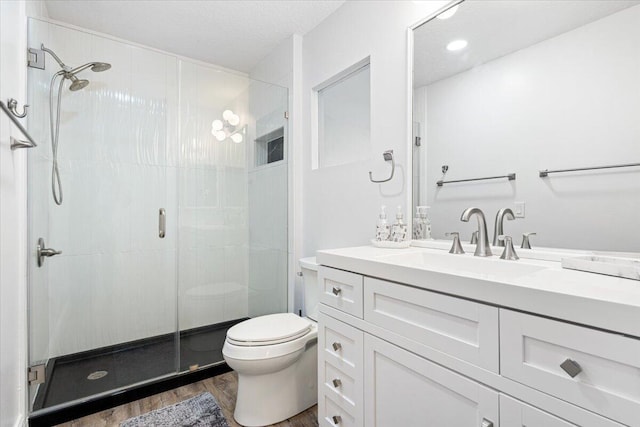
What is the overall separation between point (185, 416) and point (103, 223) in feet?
4.35

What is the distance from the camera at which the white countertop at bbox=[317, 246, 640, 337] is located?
0.59 metres

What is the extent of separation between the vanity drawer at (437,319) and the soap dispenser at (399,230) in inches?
19.2

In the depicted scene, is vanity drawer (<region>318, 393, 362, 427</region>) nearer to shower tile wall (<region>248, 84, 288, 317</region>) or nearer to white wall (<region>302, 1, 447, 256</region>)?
white wall (<region>302, 1, 447, 256</region>)

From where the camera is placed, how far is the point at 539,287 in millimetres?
698

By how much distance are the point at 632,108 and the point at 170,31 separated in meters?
2.79

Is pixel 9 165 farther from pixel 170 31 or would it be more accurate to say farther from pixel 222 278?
pixel 170 31

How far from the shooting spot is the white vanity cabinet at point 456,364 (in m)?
0.61

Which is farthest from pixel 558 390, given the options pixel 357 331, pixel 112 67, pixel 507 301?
pixel 112 67

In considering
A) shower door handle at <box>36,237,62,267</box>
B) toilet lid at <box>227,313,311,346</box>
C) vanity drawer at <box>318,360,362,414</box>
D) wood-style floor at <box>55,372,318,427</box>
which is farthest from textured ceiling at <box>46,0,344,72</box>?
wood-style floor at <box>55,372,318,427</box>

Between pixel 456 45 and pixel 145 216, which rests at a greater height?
pixel 456 45

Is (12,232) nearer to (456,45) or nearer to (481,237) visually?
(481,237)

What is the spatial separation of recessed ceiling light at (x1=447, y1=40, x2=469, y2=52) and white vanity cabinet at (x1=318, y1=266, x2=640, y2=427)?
119 centimetres

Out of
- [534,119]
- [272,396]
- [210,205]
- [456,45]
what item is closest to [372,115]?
[456,45]

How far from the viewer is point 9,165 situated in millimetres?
1265
